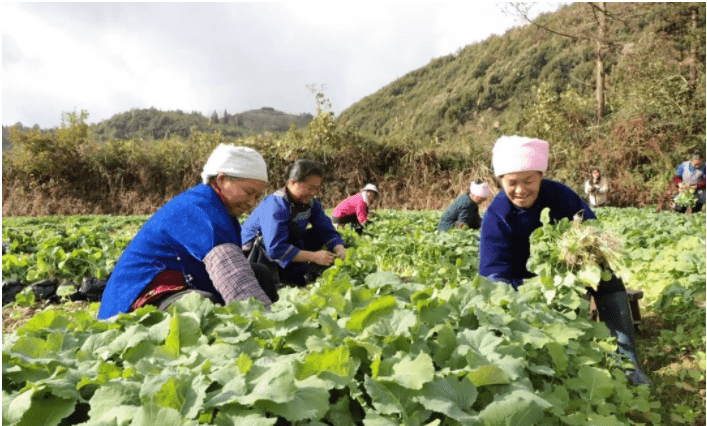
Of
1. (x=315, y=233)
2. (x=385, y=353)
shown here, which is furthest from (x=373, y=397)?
(x=315, y=233)

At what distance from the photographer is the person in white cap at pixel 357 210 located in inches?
309

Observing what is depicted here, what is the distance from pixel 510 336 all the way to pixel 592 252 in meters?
1.05

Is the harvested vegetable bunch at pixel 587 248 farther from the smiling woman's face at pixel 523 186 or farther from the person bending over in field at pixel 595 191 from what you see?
the person bending over in field at pixel 595 191

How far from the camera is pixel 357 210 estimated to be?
7918 mm

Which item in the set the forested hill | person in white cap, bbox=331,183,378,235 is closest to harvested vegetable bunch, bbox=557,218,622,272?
person in white cap, bbox=331,183,378,235

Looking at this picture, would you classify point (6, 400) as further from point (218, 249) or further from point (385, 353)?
point (218, 249)

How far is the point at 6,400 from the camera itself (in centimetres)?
124

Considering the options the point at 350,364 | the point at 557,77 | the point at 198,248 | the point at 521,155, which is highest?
the point at 557,77

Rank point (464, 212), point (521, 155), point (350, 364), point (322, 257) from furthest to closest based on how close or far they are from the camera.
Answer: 1. point (464, 212)
2. point (322, 257)
3. point (521, 155)
4. point (350, 364)

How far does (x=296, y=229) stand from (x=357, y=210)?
3.24 meters

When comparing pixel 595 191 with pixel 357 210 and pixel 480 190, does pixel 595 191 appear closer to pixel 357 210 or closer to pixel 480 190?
pixel 480 190

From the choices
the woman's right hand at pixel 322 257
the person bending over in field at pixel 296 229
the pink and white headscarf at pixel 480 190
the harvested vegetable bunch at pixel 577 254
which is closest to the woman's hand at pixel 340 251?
the person bending over in field at pixel 296 229

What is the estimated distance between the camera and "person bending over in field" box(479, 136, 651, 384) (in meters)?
2.95

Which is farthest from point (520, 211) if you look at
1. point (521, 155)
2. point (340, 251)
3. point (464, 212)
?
point (464, 212)
